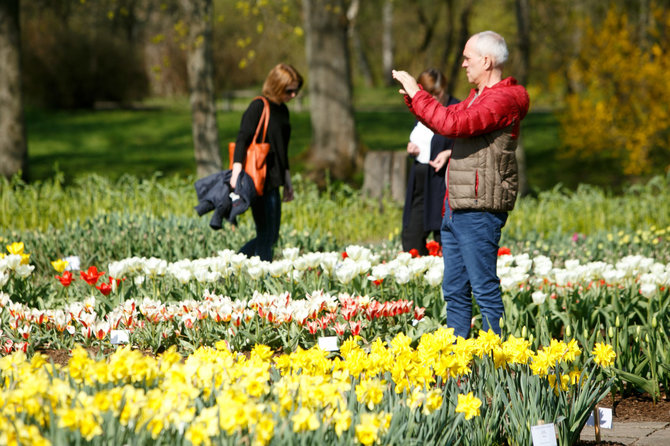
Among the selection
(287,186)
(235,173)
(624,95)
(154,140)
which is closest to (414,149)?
(287,186)

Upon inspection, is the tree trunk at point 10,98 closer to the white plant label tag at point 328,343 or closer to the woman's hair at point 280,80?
the woman's hair at point 280,80

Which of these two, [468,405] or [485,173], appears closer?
[468,405]

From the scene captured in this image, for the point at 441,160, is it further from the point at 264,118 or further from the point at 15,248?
the point at 15,248

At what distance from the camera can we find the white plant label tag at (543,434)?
2.37m

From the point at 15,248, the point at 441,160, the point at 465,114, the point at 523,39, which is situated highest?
the point at 523,39

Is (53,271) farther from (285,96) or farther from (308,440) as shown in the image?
(308,440)

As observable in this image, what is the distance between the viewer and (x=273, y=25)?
11281 millimetres

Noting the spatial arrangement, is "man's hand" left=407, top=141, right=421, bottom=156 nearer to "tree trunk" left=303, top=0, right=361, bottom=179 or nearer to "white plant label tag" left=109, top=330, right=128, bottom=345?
"white plant label tag" left=109, top=330, right=128, bottom=345

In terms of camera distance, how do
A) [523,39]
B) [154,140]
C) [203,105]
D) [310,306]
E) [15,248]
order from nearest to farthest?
1. [310,306]
2. [15,248]
3. [203,105]
4. [523,39]
5. [154,140]

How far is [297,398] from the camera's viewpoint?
7.60 feet

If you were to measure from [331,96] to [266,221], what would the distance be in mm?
6913

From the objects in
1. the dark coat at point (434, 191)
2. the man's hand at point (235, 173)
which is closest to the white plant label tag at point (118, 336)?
the man's hand at point (235, 173)

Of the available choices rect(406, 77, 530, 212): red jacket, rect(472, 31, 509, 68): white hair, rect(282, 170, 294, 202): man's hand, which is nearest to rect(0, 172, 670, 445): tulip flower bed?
rect(282, 170, 294, 202): man's hand

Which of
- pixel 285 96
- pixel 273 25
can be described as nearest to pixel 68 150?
pixel 273 25
